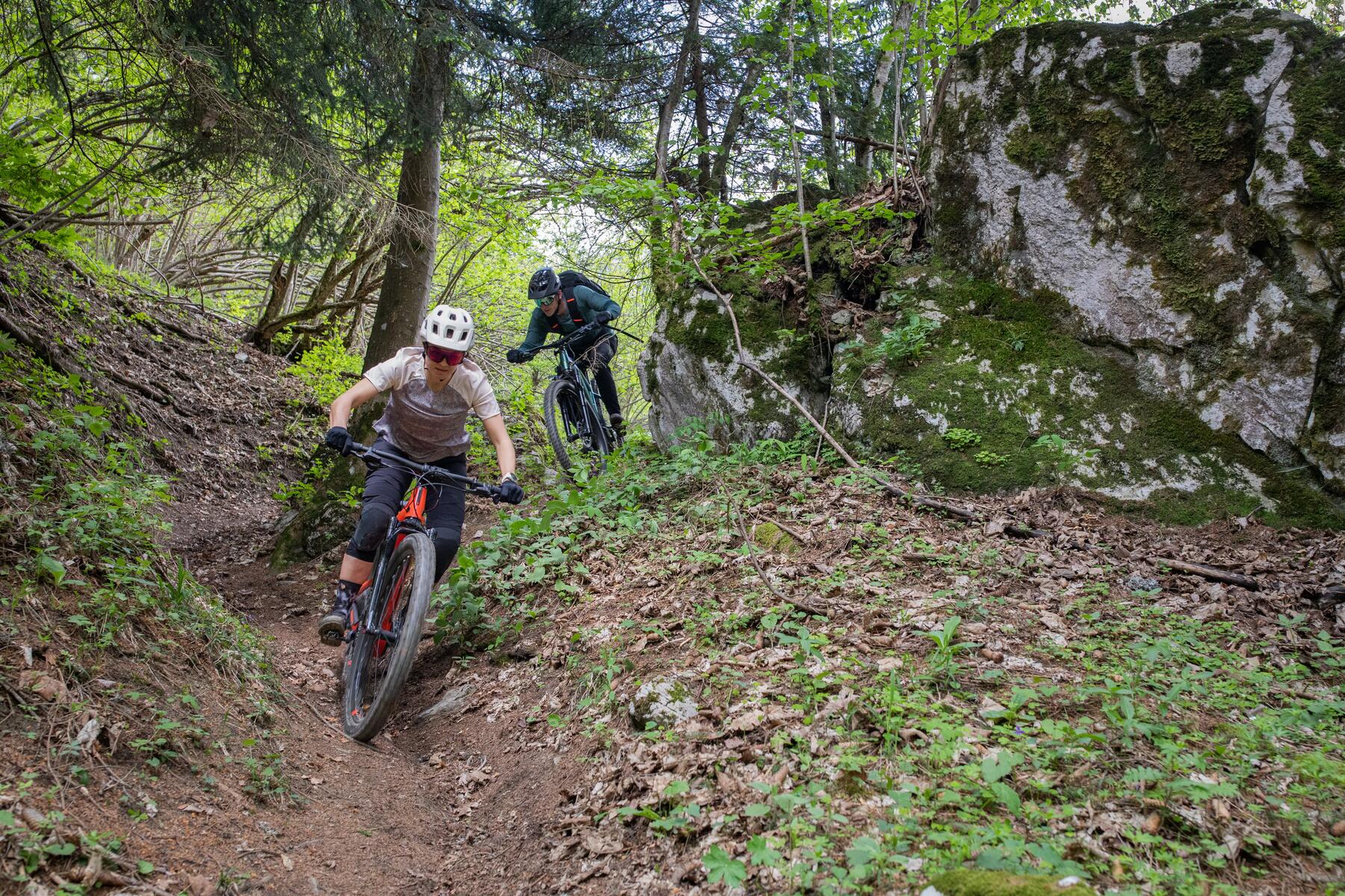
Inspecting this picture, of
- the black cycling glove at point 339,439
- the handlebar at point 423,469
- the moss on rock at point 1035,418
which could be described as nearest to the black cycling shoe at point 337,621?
the handlebar at point 423,469

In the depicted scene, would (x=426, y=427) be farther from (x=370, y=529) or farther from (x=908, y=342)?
(x=908, y=342)

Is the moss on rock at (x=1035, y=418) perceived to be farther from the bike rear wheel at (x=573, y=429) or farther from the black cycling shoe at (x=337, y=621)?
the black cycling shoe at (x=337, y=621)

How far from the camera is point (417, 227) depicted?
793 cm

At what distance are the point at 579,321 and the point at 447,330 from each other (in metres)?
3.81

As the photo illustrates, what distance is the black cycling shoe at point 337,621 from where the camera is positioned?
5.07m

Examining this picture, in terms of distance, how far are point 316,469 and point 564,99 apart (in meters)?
5.43

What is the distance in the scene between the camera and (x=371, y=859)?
10.5 ft

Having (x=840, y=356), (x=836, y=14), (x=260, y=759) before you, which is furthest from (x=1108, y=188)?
(x=260, y=759)

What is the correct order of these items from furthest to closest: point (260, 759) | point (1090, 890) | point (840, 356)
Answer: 1. point (840, 356)
2. point (260, 759)
3. point (1090, 890)

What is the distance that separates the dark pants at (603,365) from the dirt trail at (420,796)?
3.72m

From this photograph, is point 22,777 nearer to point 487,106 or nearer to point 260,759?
point 260,759

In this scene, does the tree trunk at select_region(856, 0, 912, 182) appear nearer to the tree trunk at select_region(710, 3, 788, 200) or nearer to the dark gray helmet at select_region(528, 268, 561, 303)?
the tree trunk at select_region(710, 3, 788, 200)

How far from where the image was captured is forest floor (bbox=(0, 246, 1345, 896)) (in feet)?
8.10

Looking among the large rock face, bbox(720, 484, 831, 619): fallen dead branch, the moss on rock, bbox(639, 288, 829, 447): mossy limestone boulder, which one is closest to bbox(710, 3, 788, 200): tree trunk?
bbox(639, 288, 829, 447): mossy limestone boulder
